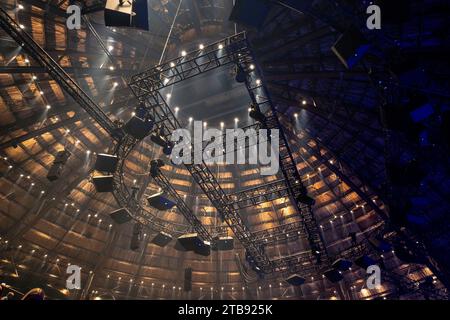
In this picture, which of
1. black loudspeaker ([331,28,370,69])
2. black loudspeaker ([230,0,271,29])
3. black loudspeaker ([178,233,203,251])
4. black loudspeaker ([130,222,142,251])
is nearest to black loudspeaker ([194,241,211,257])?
black loudspeaker ([178,233,203,251])

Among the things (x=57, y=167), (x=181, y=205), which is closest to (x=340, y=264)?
(x=181, y=205)

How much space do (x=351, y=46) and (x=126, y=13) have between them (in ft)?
20.4

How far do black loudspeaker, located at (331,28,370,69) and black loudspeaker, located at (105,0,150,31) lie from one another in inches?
220

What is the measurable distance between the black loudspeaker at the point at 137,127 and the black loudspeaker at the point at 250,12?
17.3 feet

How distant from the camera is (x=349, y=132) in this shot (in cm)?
1488

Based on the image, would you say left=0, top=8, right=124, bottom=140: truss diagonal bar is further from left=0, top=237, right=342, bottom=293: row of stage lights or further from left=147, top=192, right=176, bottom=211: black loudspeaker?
left=0, top=237, right=342, bottom=293: row of stage lights

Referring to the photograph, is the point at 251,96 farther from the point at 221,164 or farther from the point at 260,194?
the point at 221,164

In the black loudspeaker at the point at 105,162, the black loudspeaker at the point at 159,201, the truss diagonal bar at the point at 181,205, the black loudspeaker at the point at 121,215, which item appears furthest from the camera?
the truss diagonal bar at the point at 181,205

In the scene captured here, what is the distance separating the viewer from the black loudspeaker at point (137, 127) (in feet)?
34.4

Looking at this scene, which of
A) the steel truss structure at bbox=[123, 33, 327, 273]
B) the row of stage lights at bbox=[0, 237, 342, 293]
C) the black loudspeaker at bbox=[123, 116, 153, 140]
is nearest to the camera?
the steel truss structure at bbox=[123, 33, 327, 273]

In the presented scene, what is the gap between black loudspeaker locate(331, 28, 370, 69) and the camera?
7156 millimetres

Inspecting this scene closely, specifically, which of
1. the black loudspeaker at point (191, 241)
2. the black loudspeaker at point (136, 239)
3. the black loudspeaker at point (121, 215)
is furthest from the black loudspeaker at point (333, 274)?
the black loudspeaker at point (121, 215)

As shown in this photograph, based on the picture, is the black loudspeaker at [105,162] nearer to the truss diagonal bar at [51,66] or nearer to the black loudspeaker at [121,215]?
the truss diagonal bar at [51,66]
